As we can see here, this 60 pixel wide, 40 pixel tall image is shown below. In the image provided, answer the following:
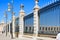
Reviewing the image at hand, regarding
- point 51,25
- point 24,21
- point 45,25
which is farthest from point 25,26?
point 51,25

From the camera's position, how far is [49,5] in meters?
16.0

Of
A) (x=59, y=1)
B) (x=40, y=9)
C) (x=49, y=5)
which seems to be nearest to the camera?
(x=59, y=1)

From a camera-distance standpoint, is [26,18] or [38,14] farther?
[26,18]

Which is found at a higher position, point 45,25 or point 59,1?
point 59,1

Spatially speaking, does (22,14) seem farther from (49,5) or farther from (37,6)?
(49,5)

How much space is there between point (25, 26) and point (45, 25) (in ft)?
27.0

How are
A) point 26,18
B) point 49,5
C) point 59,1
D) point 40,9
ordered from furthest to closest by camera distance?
point 26,18 < point 40,9 < point 49,5 < point 59,1

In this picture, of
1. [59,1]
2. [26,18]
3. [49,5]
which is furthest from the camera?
[26,18]

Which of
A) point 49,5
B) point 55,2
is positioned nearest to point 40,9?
point 49,5

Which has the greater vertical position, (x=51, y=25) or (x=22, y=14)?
(x=22, y=14)

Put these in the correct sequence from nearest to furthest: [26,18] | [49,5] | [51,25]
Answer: [51,25] < [49,5] < [26,18]

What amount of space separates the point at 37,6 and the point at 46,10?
2574 mm

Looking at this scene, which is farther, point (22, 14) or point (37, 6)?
point (22, 14)

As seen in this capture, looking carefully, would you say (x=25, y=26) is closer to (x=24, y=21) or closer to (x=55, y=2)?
(x=24, y=21)
